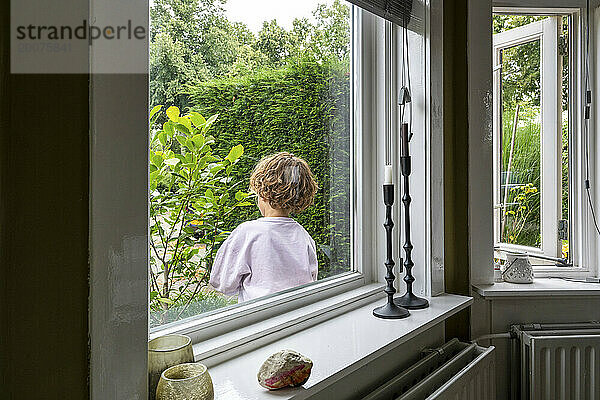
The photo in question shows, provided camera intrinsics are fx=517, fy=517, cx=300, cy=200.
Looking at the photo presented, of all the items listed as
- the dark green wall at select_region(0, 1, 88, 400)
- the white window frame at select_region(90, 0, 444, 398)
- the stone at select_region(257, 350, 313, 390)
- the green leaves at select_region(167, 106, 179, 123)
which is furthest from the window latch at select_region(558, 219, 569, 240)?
the dark green wall at select_region(0, 1, 88, 400)

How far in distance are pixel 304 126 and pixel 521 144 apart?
3.64 ft

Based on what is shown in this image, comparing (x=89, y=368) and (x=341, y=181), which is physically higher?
(x=341, y=181)

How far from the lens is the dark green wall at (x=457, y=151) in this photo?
203cm

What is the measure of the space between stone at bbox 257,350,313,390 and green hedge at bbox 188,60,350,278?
1.44ft

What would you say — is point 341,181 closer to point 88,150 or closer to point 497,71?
point 497,71

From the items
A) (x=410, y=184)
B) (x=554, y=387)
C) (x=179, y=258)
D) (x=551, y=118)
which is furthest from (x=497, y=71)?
(x=179, y=258)

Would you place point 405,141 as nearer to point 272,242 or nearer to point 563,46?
point 272,242

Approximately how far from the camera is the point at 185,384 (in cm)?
88

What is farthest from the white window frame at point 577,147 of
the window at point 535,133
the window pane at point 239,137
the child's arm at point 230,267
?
the child's arm at point 230,267

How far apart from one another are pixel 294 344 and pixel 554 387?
1115 millimetres

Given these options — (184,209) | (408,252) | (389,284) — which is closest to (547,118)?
(408,252)

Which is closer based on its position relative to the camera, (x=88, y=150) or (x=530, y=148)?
(x=88, y=150)

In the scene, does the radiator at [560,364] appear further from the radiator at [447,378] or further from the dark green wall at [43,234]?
the dark green wall at [43,234]

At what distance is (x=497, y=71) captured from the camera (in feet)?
7.30
